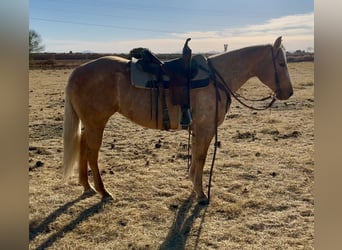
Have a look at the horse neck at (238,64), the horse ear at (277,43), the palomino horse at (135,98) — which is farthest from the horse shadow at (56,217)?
the horse ear at (277,43)

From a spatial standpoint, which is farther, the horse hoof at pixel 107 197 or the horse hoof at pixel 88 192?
the horse hoof at pixel 88 192

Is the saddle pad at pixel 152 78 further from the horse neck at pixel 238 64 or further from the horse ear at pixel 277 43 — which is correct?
the horse ear at pixel 277 43

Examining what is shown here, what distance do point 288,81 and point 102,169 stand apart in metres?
2.92

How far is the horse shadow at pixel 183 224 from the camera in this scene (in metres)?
2.90

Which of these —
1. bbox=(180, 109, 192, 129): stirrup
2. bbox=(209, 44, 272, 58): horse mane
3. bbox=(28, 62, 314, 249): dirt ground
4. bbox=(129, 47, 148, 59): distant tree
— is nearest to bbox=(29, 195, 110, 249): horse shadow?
bbox=(28, 62, 314, 249): dirt ground

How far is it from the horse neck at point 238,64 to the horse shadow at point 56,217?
7.07 ft

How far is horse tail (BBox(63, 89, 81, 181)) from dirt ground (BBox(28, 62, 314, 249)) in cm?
43

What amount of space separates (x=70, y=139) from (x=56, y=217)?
90 cm

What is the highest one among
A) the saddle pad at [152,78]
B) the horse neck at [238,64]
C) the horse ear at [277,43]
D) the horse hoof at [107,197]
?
the horse ear at [277,43]

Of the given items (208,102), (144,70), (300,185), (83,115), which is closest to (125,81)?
(144,70)

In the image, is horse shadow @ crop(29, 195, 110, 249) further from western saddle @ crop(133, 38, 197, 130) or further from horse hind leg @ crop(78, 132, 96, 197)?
western saddle @ crop(133, 38, 197, 130)

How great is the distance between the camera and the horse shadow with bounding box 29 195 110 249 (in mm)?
2955

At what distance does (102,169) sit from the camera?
4691 mm

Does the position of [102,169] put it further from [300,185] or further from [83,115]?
[300,185]
